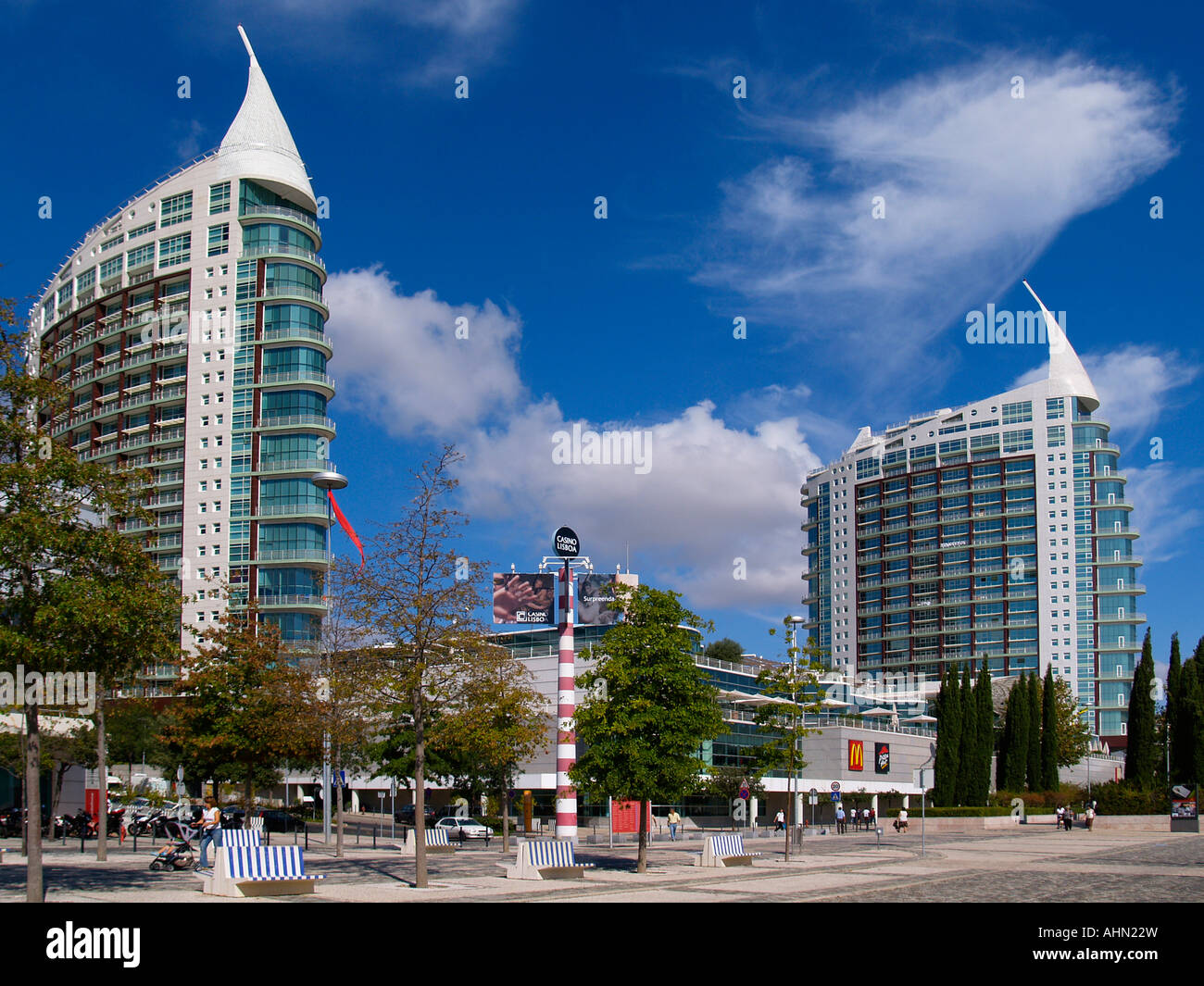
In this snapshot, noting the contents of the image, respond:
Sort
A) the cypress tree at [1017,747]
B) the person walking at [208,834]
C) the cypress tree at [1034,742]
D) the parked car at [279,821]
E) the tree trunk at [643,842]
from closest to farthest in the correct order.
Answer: the person walking at [208,834], the tree trunk at [643,842], the parked car at [279,821], the cypress tree at [1017,747], the cypress tree at [1034,742]

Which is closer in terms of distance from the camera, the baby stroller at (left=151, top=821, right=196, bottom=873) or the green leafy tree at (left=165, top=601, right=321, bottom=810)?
the baby stroller at (left=151, top=821, right=196, bottom=873)

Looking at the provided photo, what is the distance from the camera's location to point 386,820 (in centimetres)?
Answer: 7894

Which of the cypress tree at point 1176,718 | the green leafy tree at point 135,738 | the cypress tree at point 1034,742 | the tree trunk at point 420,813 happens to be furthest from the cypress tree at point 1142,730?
the green leafy tree at point 135,738

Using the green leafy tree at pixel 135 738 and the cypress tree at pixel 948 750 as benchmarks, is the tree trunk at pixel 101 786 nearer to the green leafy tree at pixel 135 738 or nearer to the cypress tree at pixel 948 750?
the green leafy tree at pixel 135 738

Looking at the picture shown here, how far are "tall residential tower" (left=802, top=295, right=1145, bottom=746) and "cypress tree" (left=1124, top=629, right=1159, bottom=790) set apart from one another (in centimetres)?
6674

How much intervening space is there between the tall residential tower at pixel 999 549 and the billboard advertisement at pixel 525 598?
76083 mm

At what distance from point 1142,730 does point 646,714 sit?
58.1 meters

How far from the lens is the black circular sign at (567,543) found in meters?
49.2

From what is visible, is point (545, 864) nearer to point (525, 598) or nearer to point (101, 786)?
point (101, 786)

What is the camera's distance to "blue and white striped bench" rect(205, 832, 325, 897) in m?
23.0

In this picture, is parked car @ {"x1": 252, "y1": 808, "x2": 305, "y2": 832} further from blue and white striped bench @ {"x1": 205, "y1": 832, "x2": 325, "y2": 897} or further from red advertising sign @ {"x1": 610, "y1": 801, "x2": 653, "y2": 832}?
blue and white striped bench @ {"x1": 205, "y1": 832, "x2": 325, "y2": 897}

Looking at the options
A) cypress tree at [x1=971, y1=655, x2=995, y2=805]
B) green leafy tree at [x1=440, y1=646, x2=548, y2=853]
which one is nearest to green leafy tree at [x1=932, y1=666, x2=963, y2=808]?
cypress tree at [x1=971, y1=655, x2=995, y2=805]

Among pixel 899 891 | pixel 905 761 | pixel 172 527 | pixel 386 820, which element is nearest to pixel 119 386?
pixel 172 527

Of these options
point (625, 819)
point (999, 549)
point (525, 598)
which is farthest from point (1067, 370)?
point (625, 819)
